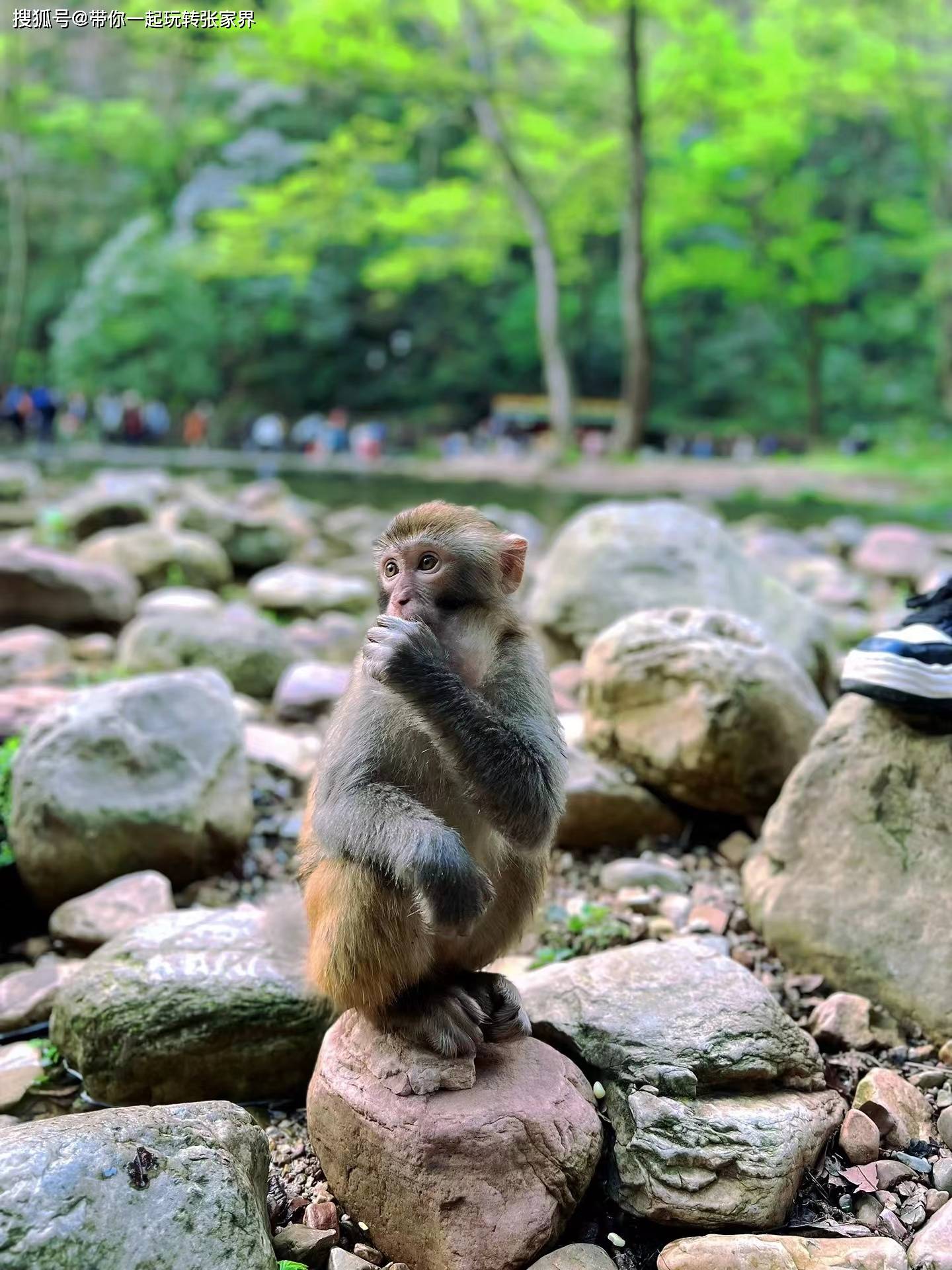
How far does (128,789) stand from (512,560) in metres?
→ 2.09

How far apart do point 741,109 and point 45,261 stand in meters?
28.4

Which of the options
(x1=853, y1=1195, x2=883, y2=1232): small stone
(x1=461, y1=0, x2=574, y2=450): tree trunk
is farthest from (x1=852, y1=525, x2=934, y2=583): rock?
Answer: (x1=461, y1=0, x2=574, y2=450): tree trunk

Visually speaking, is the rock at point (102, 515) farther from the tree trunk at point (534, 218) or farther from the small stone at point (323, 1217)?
the tree trunk at point (534, 218)

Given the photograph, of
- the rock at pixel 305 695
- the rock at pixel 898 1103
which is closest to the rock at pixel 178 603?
the rock at pixel 305 695

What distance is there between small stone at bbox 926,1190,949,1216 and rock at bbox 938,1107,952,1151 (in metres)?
0.17

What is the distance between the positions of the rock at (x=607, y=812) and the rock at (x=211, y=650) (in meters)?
2.83

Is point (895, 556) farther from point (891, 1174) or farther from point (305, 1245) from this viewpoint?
point (305, 1245)

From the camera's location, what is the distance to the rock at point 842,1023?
3.06 metres

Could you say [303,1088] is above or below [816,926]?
below

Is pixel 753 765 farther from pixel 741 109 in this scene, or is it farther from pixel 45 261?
pixel 45 261

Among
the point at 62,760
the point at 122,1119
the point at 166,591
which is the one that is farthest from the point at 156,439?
the point at 122,1119

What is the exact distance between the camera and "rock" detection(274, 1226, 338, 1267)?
2.43 m

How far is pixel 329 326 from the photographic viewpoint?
120 feet

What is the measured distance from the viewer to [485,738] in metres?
2.50
